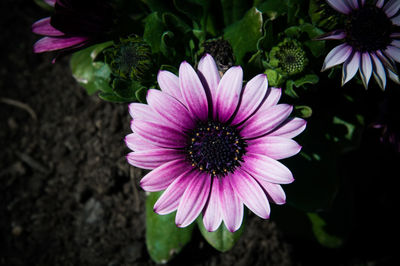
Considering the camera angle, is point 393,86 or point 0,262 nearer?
Answer: point 393,86

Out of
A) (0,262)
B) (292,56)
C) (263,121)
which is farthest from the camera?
(0,262)

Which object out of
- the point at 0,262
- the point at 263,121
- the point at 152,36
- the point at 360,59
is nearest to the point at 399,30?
the point at 360,59

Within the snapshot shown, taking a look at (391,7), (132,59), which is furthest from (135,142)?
(391,7)

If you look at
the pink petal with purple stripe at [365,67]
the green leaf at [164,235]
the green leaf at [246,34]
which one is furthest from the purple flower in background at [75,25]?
the pink petal with purple stripe at [365,67]

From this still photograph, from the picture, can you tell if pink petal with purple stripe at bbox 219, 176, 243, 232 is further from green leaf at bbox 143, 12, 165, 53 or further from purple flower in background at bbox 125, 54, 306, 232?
green leaf at bbox 143, 12, 165, 53

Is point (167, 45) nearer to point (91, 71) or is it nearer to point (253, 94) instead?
point (253, 94)

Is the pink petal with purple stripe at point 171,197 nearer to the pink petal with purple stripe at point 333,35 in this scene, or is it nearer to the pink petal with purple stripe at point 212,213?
the pink petal with purple stripe at point 212,213

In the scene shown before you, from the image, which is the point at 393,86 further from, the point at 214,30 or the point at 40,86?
the point at 40,86
